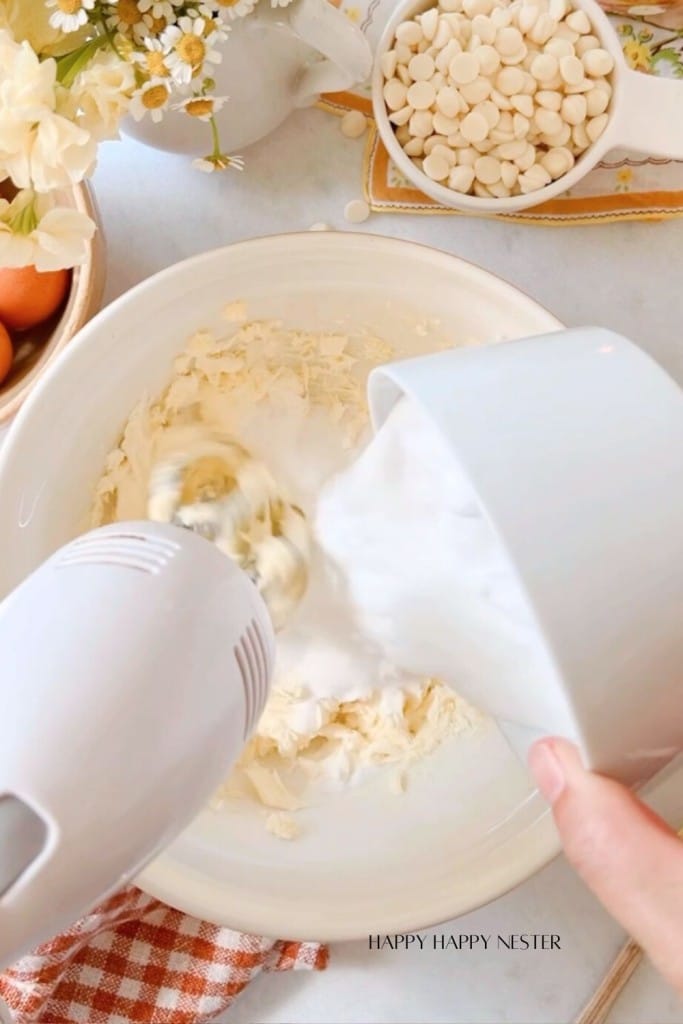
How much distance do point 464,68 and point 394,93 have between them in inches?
1.9

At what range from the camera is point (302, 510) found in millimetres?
717

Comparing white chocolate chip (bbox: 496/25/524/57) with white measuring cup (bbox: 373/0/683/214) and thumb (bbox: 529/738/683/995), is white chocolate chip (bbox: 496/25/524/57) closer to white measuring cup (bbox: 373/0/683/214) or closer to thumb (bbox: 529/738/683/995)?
white measuring cup (bbox: 373/0/683/214)

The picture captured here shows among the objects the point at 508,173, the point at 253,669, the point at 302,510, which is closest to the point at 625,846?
the point at 253,669

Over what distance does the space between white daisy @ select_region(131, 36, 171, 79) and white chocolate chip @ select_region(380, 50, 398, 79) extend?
234 mm

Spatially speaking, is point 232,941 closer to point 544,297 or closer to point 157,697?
point 157,697

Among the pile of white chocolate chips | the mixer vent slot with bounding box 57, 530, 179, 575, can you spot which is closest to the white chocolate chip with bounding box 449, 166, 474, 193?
the pile of white chocolate chips

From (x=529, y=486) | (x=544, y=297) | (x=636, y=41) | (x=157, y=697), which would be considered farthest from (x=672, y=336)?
(x=157, y=697)

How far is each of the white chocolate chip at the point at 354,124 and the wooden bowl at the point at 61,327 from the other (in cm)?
20

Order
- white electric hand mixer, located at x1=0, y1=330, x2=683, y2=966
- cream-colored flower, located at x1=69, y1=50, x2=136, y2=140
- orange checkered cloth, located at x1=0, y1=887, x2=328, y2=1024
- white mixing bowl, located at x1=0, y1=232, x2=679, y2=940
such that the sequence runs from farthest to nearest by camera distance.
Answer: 1. orange checkered cloth, located at x1=0, y1=887, x2=328, y2=1024
2. white mixing bowl, located at x1=0, y1=232, x2=679, y2=940
3. cream-colored flower, located at x1=69, y1=50, x2=136, y2=140
4. white electric hand mixer, located at x1=0, y1=330, x2=683, y2=966

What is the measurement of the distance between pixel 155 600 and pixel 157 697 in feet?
0.13

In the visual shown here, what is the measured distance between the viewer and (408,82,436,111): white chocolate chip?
678 millimetres

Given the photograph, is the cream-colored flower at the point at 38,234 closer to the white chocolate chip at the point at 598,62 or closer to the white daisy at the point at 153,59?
the white daisy at the point at 153,59

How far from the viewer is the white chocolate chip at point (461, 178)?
69 cm

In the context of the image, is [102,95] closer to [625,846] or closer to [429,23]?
[429,23]
